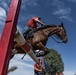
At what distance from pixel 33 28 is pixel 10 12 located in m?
8.33

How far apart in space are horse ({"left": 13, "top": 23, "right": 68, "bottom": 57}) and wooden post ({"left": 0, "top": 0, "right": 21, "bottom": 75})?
756 centimetres

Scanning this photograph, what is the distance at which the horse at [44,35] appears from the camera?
1010 centimetres

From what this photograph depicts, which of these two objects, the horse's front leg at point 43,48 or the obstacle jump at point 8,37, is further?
the horse's front leg at point 43,48

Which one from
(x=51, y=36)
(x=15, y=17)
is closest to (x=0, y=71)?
(x=15, y=17)

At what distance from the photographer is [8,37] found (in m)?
1.80

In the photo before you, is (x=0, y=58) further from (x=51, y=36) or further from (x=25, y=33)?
(x=51, y=36)

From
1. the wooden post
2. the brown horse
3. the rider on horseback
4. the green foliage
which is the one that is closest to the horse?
the brown horse

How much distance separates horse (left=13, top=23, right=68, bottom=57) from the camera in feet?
33.1

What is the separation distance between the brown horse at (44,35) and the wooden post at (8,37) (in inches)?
298

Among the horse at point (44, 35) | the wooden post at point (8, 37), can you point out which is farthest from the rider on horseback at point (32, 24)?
the wooden post at point (8, 37)

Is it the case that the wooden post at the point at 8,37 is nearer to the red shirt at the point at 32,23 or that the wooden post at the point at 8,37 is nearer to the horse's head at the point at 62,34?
the red shirt at the point at 32,23

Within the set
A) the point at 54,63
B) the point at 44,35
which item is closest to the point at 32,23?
the point at 44,35

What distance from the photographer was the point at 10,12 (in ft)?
6.20

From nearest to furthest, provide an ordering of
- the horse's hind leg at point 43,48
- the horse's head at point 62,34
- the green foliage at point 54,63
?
the horse's hind leg at point 43,48
the horse's head at point 62,34
the green foliage at point 54,63
